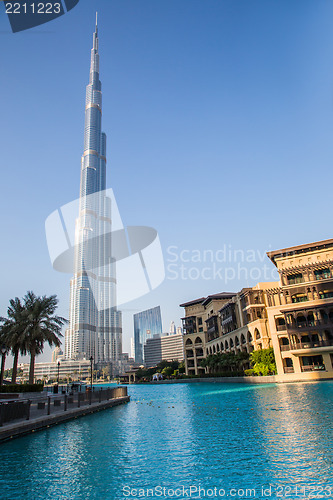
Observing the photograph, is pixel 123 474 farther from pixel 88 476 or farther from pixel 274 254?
pixel 274 254

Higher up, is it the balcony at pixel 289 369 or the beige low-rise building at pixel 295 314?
the beige low-rise building at pixel 295 314

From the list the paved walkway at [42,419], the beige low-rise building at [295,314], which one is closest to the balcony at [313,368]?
the beige low-rise building at [295,314]

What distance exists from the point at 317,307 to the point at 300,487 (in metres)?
42.4

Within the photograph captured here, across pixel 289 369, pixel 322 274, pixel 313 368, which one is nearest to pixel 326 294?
pixel 322 274

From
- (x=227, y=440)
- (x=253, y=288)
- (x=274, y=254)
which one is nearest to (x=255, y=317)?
(x=253, y=288)

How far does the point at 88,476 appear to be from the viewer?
10258 mm

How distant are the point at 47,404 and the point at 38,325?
17.0 metres

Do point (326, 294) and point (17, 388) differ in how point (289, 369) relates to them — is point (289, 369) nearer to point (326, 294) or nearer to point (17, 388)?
point (326, 294)

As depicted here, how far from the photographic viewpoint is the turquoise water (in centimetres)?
883

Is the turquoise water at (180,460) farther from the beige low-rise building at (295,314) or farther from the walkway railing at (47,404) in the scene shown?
the beige low-rise building at (295,314)

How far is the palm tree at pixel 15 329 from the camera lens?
4034cm

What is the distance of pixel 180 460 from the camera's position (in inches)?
451

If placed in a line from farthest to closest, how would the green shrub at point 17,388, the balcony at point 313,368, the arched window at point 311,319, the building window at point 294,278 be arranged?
1. the building window at point 294,278
2. the arched window at point 311,319
3. the balcony at point 313,368
4. the green shrub at point 17,388

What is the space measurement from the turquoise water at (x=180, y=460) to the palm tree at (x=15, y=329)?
2478 cm
